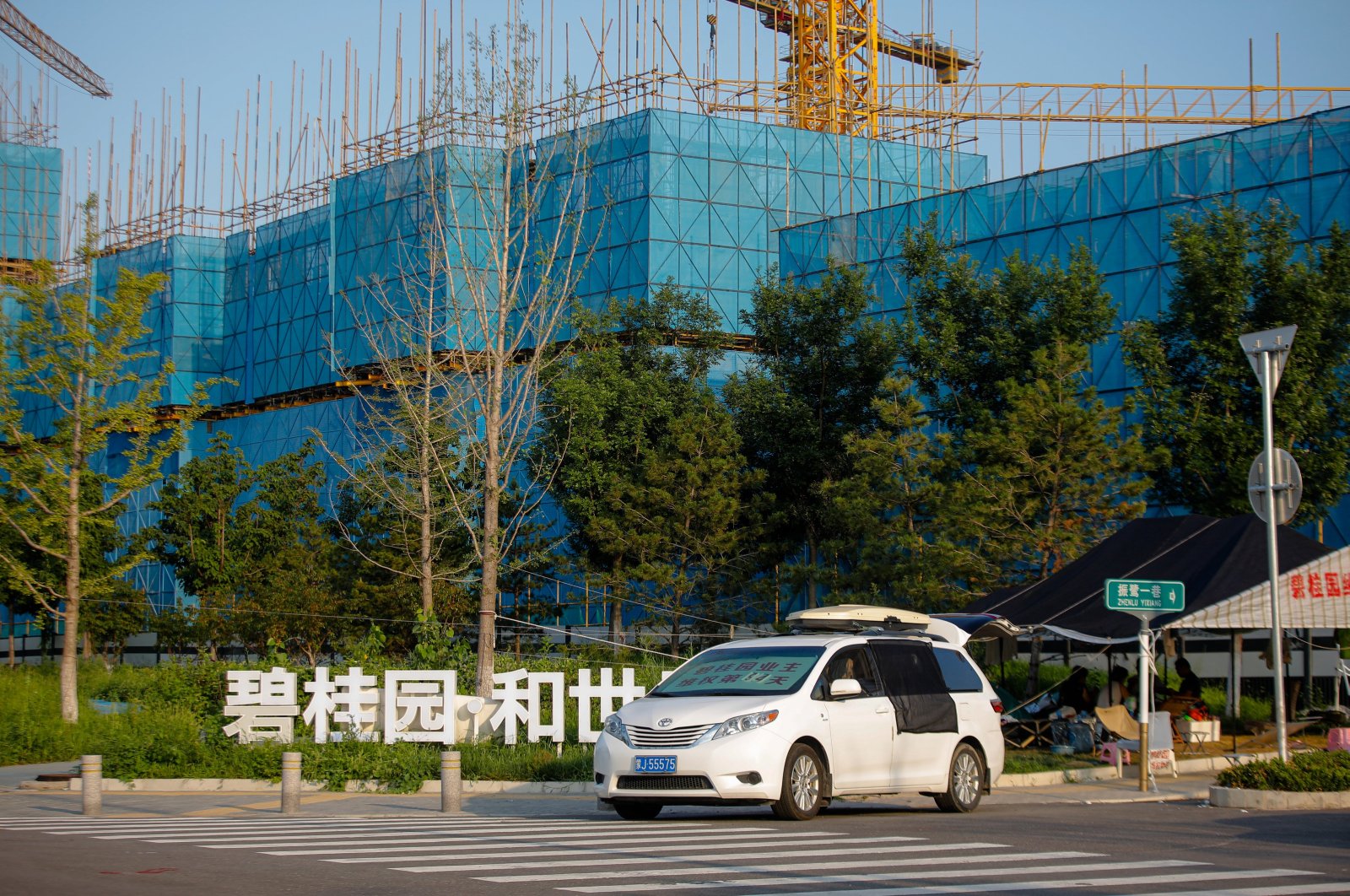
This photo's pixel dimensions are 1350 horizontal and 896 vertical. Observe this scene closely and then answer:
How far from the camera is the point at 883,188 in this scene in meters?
59.6

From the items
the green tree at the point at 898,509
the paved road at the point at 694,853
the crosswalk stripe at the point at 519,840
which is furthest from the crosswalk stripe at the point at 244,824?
the green tree at the point at 898,509

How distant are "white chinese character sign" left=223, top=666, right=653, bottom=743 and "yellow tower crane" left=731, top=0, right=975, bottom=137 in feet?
150

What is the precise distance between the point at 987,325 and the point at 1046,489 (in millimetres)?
8887

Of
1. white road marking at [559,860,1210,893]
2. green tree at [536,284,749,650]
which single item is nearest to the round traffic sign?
white road marking at [559,860,1210,893]

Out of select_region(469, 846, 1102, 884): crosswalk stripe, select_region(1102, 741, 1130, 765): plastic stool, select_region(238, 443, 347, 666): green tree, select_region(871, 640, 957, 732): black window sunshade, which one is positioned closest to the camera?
select_region(469, 846, 1102, 884): crosswalk stripe

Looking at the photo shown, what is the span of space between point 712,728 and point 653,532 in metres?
22.8

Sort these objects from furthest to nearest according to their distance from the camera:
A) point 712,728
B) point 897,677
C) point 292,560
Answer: point 292,560, point 897,677, point 712,728

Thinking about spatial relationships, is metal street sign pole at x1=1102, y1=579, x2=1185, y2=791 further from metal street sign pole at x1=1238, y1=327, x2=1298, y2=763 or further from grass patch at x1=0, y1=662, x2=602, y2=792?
grass patch at x1=0, y1=662, x2=602, y2=792

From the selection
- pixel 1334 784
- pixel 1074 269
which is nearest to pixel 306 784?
pixel 1334 784

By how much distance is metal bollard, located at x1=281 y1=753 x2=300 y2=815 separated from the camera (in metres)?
15.3

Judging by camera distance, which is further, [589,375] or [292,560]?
[292,560]

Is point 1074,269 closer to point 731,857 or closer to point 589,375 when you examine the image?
point 589,375

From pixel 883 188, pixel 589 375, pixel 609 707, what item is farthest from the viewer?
pixel 883 188

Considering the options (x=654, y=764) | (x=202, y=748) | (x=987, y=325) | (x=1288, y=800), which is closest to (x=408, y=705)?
(x=202, y=748)
